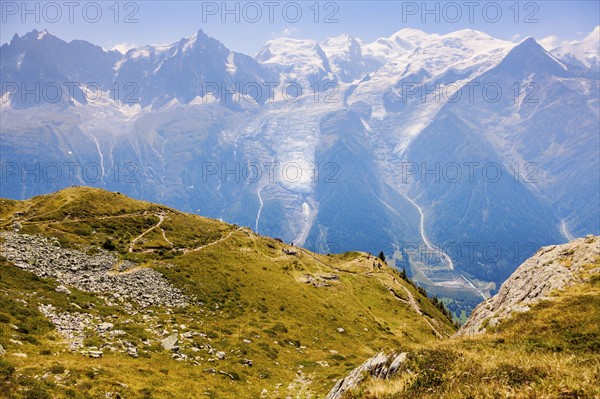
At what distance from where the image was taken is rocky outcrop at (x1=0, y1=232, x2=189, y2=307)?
4966 centimetres

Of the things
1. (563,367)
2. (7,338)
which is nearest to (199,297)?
(7,338)

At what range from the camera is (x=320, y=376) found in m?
45.1

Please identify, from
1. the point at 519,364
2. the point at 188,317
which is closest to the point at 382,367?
the point at 519,364

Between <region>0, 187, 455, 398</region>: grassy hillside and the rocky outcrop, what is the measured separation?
132 cm

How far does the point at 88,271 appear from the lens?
55.0 meters

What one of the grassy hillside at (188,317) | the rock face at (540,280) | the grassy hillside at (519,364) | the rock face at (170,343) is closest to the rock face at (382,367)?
the grassy hillside at (519,364)

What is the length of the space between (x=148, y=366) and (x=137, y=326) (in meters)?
10.6

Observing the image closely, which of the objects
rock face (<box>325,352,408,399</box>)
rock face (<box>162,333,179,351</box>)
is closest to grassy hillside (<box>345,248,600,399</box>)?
rock face (<box>325,352,408,399</box>)

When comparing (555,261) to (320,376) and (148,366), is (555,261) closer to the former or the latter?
(320,376)

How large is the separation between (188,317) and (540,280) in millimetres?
45476

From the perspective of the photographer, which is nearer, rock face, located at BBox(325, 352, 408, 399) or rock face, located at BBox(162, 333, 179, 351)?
rock face, located at BBox(325, 352, 408, 399)

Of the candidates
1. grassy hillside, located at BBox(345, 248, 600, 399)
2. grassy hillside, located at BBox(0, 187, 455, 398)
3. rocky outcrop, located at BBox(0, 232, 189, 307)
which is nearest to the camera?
grassy hillside, located at BBox(345, 248, 600, 399)

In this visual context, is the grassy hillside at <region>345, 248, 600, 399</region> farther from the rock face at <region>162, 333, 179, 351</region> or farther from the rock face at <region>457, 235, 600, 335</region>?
the rock face at <region>162, 333, 179, 351</region>

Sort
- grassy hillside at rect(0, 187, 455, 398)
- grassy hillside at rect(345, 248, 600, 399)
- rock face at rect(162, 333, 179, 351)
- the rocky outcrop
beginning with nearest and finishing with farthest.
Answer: grassy hillside at rect(345, 248, 600, 399) → grassy hillside at rect(0, 187, 455, 398) → rock face at rect(162, 333, 179, 351) → the rocky outcrop
